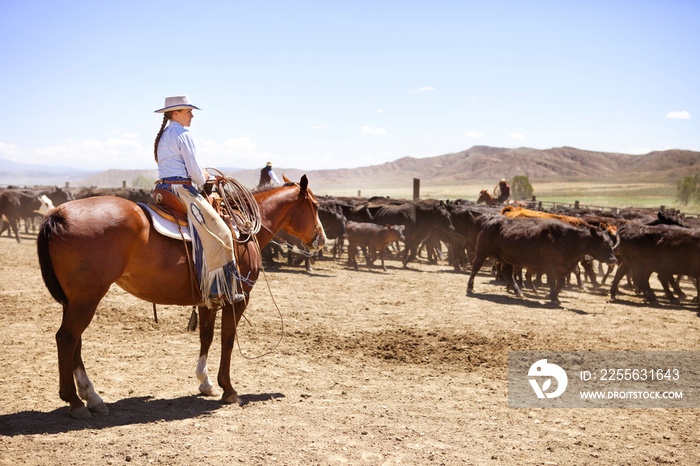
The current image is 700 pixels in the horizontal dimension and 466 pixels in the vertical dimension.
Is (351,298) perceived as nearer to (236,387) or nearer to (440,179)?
(236,387)

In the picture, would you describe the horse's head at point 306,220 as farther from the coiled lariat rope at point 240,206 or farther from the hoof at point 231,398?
the hoof at point 231,398

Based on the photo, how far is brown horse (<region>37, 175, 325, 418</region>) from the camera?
4.36 metres

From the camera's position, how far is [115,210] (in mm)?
4621

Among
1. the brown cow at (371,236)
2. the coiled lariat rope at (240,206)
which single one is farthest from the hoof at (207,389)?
the brown cow at (371,236)

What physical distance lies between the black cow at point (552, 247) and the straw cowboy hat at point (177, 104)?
8.72 meters

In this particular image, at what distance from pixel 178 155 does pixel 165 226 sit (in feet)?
2.37

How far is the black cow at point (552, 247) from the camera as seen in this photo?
11.6m

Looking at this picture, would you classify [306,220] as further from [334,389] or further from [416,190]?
[416,190]

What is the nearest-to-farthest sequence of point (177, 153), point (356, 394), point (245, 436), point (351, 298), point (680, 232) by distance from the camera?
1. point (245, 436)
2. point (177, 153)
3. point (356, 394)
4. point (351, 298)
5. point (680, 232)

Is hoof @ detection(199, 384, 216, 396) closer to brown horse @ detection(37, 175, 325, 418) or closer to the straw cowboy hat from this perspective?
brown horse @ detection(37, 175, 325, 418)

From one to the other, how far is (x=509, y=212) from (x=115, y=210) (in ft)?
39.9

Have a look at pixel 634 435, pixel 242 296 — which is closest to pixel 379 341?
pixel 242 296

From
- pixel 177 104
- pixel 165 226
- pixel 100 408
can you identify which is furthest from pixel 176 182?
pixel 100 408

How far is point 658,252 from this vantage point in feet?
40.3
